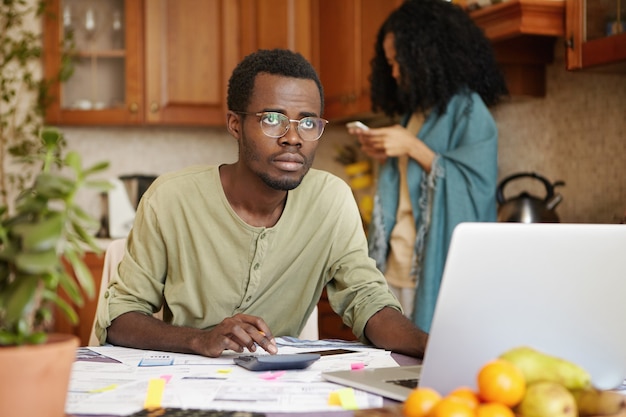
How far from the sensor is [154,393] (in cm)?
110

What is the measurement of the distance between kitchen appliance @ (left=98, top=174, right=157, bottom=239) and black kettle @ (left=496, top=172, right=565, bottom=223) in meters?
1.80

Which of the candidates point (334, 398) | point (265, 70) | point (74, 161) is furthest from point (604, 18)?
point (74, 161)

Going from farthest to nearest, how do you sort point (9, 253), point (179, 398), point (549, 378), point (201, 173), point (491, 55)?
point (491, 55), point (201, 173), point (179, 398), point (549, 378), point (9, 253)

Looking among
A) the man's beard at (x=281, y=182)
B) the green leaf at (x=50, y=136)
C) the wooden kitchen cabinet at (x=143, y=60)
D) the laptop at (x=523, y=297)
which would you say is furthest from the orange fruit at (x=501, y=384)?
the wooden kitchen cabinet at (x=143, y=60)

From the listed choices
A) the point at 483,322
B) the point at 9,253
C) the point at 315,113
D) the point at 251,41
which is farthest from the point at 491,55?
the point at 9,253

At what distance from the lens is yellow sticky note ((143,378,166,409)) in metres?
1.05

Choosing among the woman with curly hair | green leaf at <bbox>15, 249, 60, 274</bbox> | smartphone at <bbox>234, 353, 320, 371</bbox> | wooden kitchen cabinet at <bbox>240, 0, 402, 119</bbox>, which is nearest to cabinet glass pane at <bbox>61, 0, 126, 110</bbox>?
wooden kitchen cabinet at <bbox>240, 0, 402, 119</bbox>

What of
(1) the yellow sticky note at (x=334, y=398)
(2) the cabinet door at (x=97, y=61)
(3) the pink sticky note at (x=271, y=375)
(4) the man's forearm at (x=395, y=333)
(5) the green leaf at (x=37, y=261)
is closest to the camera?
(5) the green leaf at (x=37, y=261)

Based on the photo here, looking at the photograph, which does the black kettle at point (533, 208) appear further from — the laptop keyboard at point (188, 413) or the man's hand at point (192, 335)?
the laptop keyboard at point (188, 413)

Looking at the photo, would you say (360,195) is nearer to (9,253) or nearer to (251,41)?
(251,41)

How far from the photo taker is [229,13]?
3975 millimetres

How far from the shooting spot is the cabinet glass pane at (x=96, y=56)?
12.8 ft

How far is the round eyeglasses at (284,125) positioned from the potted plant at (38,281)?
0.86 metres

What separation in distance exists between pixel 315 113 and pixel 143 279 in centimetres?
46
